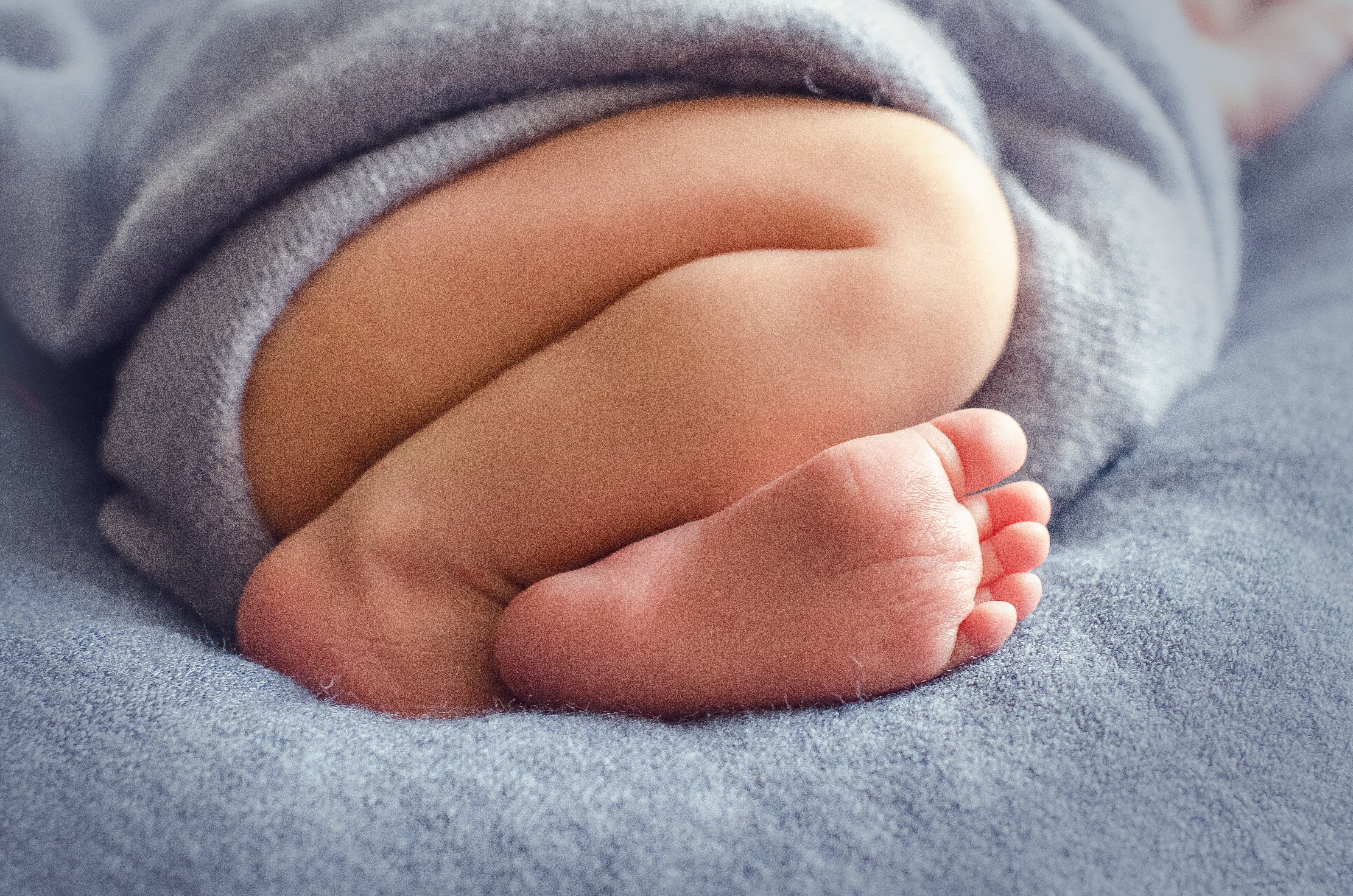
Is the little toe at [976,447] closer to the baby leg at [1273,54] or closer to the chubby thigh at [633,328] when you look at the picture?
the chubby thigh at [633,328]

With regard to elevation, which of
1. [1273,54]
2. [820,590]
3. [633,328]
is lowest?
[1273,54]

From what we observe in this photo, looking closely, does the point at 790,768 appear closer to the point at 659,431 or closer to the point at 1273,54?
the point at 659,431

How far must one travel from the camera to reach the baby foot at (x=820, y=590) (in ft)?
1.63

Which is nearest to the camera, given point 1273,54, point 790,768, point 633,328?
point 790,768

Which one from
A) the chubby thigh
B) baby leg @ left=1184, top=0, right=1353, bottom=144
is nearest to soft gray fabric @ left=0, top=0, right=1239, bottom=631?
the chubby thigh

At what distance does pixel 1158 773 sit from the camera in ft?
1.50

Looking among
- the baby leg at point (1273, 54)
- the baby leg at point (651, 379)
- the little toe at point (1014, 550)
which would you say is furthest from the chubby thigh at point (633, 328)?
the baby leg at point (1273, 54)

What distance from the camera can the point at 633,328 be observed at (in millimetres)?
569

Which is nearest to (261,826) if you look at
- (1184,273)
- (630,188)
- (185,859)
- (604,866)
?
(185,859)

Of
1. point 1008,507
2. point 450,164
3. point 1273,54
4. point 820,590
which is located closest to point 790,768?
point 820,590

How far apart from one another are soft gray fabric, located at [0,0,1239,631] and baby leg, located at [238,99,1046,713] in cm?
4

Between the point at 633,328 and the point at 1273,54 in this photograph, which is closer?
the point at 633,328

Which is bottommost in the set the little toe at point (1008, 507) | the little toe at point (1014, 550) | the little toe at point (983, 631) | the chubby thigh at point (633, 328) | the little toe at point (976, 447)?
the little toe at point (983, 631)

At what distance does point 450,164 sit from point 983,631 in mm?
476
